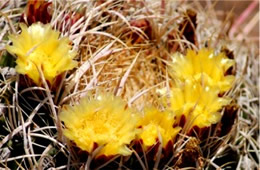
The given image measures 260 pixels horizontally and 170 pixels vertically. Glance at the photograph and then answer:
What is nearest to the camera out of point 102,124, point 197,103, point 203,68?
point 102,124

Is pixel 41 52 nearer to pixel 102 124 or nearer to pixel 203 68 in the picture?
pixel 102 124

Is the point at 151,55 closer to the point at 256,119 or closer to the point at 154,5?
the point at 154,5

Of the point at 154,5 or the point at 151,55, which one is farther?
the point at 154,5

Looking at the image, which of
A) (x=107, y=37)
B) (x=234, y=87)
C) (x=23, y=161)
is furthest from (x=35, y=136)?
(x=234, y=87)

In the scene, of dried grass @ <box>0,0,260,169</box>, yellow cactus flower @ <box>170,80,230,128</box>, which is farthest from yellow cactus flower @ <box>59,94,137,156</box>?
yellow cactus flower @ <box>170,80,230,128</box>

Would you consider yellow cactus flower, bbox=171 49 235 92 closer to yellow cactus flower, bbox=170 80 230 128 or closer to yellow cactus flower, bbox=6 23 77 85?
→ yellow cactus flower, bbox=170 80 230 128

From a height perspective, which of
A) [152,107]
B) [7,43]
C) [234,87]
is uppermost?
[7,43]

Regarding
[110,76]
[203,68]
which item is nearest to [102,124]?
[110,76]
